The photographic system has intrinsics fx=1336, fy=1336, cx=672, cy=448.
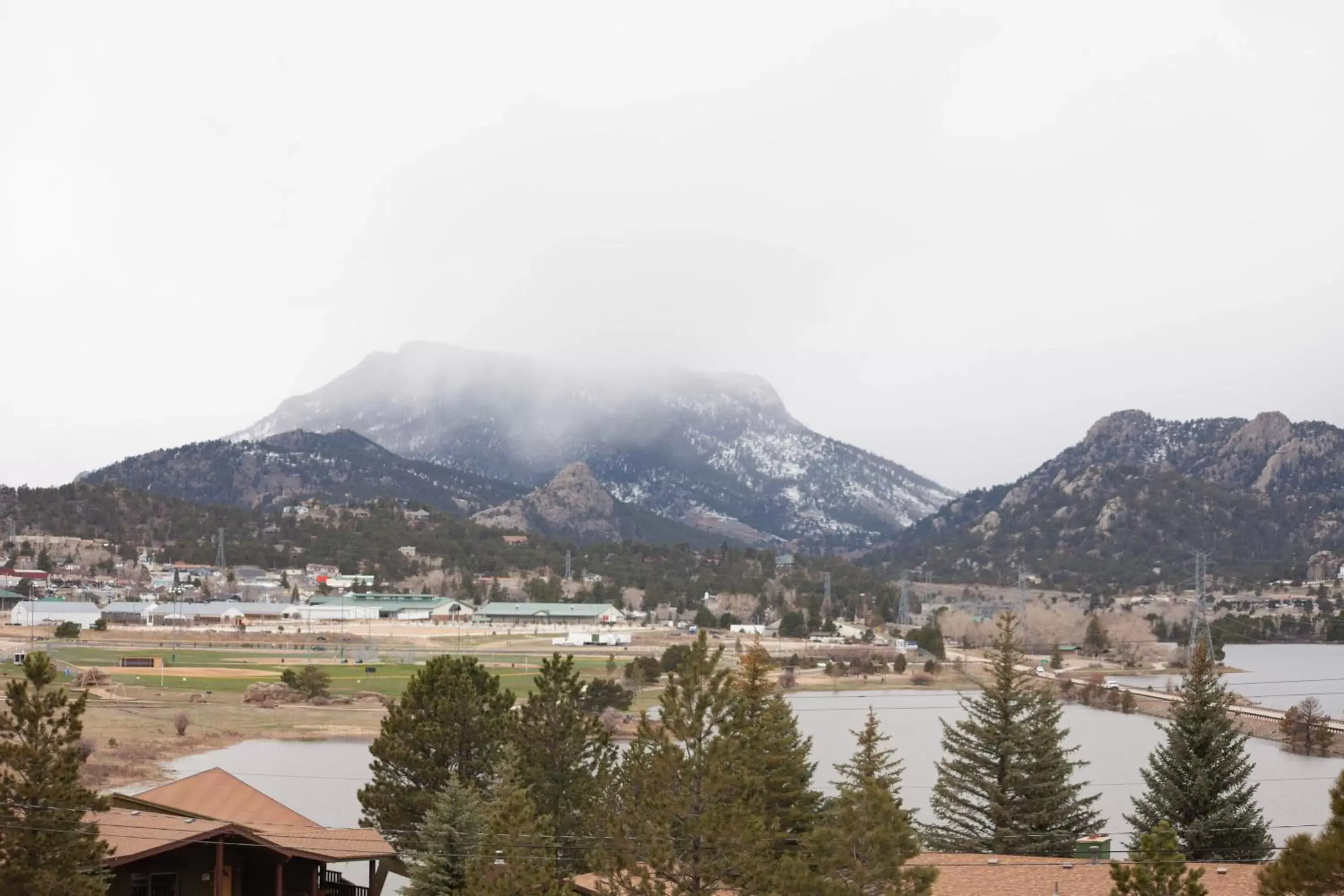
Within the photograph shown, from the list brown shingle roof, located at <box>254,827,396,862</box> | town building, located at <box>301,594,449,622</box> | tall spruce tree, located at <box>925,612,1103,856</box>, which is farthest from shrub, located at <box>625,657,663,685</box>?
town building, located at <box>301,594,449,622</box>

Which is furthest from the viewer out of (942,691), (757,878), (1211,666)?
(942,691)

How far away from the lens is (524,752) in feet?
110

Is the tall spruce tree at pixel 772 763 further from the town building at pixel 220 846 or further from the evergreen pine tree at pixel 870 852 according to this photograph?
the town building at pixel 220 846

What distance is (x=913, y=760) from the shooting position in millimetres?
65875

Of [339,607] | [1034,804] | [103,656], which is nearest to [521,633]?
[339,607]

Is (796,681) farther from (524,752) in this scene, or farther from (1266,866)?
(1266,866)

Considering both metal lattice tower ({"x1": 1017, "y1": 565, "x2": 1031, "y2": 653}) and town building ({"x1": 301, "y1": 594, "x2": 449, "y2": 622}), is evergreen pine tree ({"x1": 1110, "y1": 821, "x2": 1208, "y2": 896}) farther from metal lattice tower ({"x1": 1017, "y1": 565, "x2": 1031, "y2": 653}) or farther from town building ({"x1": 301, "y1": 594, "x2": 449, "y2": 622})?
town building ({"x1": 301, "y1": 594, "x2": 449, "y2": 622})

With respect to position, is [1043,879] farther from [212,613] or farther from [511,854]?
[212,613]

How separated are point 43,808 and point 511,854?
8.80m

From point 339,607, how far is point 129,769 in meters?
122

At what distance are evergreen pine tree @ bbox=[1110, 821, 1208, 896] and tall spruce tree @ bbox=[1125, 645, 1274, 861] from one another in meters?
14.8

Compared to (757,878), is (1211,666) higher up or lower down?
higher up

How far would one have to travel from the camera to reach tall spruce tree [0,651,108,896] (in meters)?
24.3

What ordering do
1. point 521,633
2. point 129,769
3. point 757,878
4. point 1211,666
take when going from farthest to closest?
point 521,633, point 129,769, point 1211,666, point 757,878
